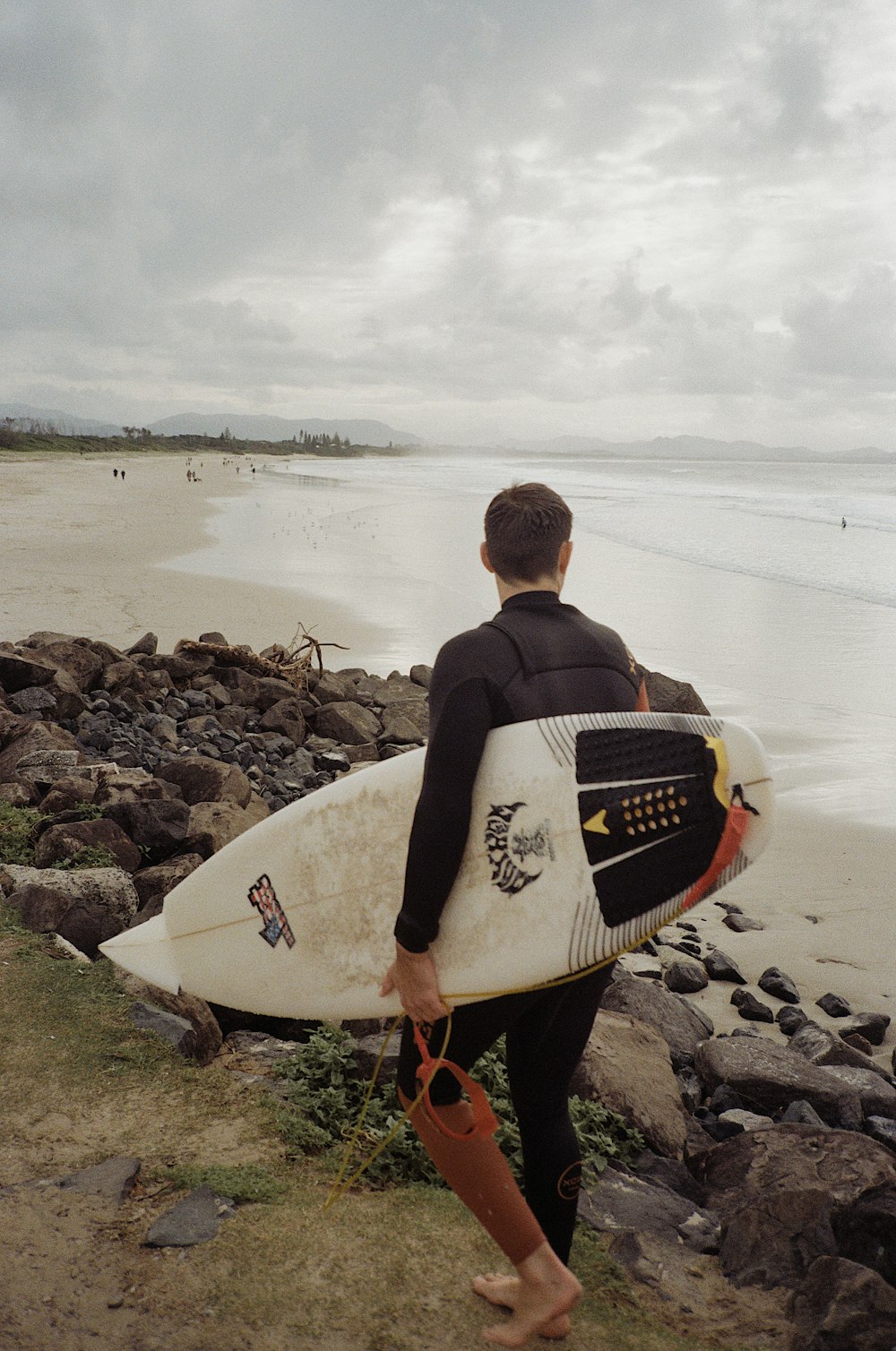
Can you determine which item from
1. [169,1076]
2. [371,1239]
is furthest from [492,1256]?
[169,1076]

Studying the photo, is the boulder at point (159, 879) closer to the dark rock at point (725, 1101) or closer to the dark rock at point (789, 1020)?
the dark rock at point (725, 1101)

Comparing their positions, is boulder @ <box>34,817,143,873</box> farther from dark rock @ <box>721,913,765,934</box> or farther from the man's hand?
dark rock @ <box>721,913,765,934</box>

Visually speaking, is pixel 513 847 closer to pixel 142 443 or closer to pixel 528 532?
pixel 528 532

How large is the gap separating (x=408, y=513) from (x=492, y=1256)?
31.8 meters

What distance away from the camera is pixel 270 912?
117 inches

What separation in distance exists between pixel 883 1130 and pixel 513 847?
2.22 metres

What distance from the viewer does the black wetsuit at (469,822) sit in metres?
2.10

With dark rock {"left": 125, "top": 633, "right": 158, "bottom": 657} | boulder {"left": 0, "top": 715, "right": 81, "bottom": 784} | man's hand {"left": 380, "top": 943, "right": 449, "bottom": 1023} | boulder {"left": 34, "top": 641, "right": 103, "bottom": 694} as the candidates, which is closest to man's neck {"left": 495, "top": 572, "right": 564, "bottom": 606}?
man's hand {"left": 380, "top": 943, "right": 449, "bottom": 1023}

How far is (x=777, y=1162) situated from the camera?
2908 mm

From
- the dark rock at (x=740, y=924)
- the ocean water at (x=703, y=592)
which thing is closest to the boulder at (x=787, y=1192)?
the ocean water at (x=703, y=592)

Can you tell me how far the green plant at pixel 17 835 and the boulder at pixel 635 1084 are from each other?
9.58ft

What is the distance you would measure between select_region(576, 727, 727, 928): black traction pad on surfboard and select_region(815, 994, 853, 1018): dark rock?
2.78m

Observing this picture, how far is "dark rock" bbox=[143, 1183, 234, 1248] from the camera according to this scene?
8.26 feet

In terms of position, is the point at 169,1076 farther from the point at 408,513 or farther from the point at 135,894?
the point at 408,513
